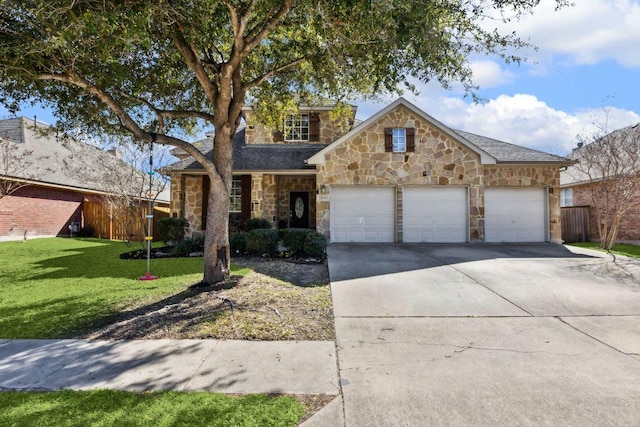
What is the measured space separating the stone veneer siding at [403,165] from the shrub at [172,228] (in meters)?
5.83

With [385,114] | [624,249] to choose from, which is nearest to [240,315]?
[385,114]

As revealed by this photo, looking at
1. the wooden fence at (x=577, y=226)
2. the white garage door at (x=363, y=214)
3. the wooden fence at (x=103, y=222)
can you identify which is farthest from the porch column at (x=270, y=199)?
the wooden fence at (x=577, y=226)

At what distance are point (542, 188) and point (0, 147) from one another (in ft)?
80.8

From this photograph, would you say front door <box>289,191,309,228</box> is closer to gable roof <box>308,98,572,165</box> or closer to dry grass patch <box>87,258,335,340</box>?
gable roof <box>308,98,572,165</box>

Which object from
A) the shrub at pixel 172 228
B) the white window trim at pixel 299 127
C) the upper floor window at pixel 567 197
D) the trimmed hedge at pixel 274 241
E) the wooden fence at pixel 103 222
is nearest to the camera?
the trimmed hedge at pixel 274 241

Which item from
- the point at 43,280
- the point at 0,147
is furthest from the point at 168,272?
the point at 0,147

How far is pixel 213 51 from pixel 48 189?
49.3ft

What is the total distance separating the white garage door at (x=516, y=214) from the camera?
1477 centimetres

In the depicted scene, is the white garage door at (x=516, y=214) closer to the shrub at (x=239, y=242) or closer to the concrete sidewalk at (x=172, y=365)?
the shrub at (x=239, y=242)

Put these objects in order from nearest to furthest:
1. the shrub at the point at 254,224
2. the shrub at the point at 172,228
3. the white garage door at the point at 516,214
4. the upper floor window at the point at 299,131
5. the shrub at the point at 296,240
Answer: the shrub at the point at 296,240, the shrub at the point at 172,228, the white garage door at the point at 516,214, the shrub at the point at 254,224, the upper floor window at the point at 299,131

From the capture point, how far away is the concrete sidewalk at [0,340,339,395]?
354 cm

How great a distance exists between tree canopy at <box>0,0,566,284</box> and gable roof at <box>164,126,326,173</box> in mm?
4357

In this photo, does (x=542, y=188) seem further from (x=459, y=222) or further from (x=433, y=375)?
(x=433, y=375)

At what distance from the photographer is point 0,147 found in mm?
16359
